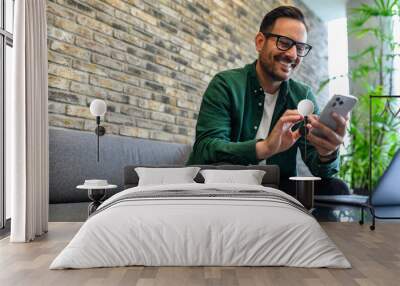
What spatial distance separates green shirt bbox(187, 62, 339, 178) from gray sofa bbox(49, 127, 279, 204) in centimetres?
26

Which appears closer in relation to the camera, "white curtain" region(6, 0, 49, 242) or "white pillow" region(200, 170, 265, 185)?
"white curtain" region(6, 0, 49, 242)

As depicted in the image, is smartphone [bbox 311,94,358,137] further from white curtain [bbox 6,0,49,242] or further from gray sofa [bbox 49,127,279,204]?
white curtain [bbox 6,0,49,242]

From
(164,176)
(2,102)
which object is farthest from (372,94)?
(2,102)

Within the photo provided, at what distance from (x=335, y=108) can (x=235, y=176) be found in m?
1.30

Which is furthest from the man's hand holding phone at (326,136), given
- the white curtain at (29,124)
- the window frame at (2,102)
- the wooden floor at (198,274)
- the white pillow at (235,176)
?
the window frame at (2,102)

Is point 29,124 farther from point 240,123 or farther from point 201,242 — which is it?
point 240,123

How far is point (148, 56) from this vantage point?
5344 millimetres

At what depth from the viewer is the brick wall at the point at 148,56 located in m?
4.68

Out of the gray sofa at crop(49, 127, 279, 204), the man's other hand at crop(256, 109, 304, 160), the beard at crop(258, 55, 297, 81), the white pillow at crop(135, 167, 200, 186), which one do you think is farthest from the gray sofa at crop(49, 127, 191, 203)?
the beard at crop(258, 55, 297, 81)

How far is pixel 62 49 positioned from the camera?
4.63m

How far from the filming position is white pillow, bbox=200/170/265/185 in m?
4.72

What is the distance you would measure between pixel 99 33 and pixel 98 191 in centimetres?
151

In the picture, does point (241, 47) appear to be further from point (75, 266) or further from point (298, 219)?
point (75, 266)

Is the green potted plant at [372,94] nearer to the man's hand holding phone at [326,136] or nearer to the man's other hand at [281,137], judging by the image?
the man's hand holding phone at [326,136]
